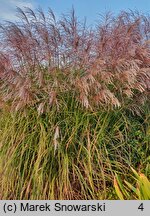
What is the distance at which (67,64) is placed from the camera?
384cm

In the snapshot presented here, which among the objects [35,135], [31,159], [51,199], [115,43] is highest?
[115,43]

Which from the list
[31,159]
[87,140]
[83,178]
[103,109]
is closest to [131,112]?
[103,109]

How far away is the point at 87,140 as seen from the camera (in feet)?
11.9

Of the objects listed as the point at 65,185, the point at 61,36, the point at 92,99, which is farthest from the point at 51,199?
the point at 61,36

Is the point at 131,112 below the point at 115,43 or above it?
below

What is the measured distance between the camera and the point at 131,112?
4.07 metres

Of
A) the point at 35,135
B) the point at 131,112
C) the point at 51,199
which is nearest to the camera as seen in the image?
the point at 51,199

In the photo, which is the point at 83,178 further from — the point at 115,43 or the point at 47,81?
the point at 115,43

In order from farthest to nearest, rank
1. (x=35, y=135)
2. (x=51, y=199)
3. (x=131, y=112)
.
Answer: (x=131, y=112)
(x=35, y=135)
(x=51, y=199)

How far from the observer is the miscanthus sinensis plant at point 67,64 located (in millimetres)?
3598

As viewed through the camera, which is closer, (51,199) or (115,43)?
(51,199)

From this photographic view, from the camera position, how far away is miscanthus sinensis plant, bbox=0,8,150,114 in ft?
11.8

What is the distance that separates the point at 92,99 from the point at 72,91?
26 centimetres

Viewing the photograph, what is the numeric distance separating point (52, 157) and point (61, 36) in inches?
49.3
